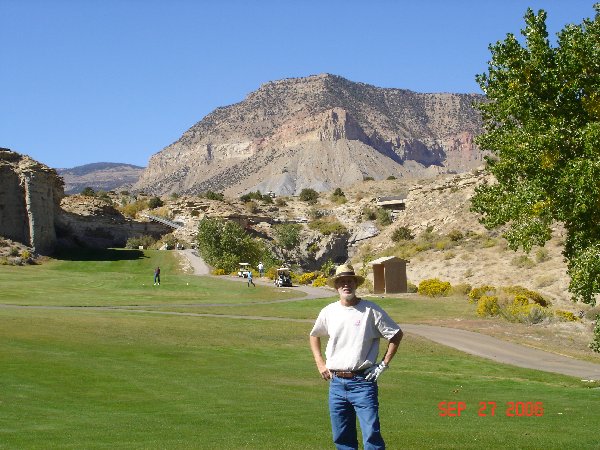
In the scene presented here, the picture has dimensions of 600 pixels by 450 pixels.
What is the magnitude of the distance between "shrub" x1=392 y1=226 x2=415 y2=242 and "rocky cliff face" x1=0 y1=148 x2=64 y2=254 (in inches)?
1756

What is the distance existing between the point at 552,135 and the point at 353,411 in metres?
12.8

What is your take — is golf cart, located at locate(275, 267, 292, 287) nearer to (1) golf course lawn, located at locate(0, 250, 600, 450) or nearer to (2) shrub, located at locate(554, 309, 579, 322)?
(1) golf course lawn, located at locate(0, 250, 600, 450)

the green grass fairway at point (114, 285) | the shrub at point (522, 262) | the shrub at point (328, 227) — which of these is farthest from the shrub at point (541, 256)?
the shrub at point (328, 227)

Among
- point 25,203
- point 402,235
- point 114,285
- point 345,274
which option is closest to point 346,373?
point 345,274

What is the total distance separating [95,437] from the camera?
476 inches

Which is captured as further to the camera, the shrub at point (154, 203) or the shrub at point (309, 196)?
the shrub at point (309, 196)

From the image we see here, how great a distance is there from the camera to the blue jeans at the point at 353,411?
9.14m

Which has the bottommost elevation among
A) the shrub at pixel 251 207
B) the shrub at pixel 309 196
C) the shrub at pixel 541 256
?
the shrub at pixel 541 256

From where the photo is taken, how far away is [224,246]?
91.0m

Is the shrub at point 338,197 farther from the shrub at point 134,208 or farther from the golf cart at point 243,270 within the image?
the golf cart at point 243,270

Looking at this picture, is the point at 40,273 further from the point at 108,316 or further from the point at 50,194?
the point at 108,316

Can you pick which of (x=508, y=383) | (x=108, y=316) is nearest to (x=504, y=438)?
(x=508, y=383)

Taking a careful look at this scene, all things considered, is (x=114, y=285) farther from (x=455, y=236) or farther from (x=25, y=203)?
(x=455, y=236)

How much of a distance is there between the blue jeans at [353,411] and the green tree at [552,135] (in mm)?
11592
